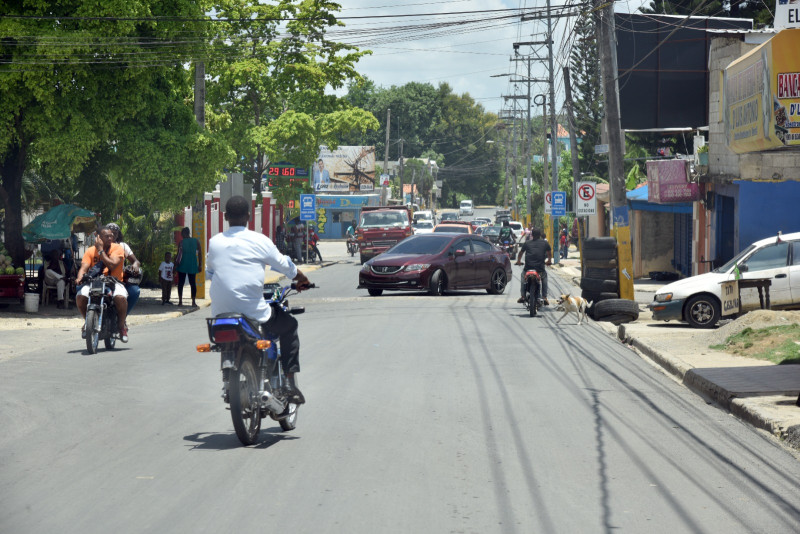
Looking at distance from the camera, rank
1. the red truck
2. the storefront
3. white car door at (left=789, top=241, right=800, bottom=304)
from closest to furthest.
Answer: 1. white car door at (left=789, top=241, right=800, bottom=304)
2. the red truck
3. the storefront

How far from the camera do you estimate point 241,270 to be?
7863 mm

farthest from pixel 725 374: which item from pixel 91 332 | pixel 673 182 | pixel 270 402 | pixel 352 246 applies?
pixel 352 246

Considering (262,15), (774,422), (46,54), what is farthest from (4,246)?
(262,15)

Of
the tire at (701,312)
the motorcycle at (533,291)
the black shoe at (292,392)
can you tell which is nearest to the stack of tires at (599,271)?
the motorcycle at (533,291)

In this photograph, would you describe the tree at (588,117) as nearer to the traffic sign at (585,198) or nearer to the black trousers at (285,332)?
the traffic sign at (585,198)

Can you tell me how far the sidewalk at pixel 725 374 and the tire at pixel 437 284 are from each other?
7.10m

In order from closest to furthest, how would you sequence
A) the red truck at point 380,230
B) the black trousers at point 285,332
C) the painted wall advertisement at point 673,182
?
the black trousers at point 285,332, the painted wall advertisement at point 673,182, the red truck at point 380,230

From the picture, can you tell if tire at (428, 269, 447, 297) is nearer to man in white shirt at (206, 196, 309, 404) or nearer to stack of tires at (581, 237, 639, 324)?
stack of tires at (581, 237, 639, 324)

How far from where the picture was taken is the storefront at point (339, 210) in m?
86.5

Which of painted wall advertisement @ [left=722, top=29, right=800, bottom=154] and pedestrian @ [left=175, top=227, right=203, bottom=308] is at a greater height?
painted wall advertisement @ [left=722, top=29, right=800, bottom=154]

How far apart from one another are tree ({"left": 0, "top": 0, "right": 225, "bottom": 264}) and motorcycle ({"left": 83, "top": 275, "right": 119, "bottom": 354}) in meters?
7.89

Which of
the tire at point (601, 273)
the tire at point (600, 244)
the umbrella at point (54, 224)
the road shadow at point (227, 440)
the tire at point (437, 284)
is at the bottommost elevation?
the road shadow at point (227, 440)

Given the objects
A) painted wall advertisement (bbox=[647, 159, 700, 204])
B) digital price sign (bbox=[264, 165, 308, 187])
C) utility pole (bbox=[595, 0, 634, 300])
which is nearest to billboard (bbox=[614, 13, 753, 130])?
painted wall advertisement (bbox=[647, 159, 700, 204])

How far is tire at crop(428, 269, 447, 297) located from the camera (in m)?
25.5
